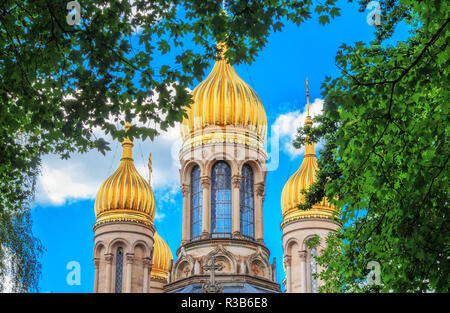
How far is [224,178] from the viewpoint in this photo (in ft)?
127

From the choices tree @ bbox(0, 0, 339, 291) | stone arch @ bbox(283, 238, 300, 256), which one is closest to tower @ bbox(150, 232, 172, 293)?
stone arch @ bbox(283, 238, 300, 256)

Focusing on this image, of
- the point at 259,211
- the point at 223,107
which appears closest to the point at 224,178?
the point at 259,211

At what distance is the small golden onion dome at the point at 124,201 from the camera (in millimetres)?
40938

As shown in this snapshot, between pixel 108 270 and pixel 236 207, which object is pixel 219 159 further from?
pixel 108 270

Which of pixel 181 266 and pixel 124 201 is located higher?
pixel 124 201

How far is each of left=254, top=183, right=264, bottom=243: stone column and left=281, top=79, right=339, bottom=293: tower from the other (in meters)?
1.25

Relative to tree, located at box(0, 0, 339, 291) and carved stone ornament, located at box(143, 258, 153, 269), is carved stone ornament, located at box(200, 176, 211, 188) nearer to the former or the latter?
carved stone ornament, located at box(143, 258, 153, 269)

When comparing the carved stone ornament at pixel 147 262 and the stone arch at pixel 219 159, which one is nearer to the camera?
the stone arch at pixel 219 159

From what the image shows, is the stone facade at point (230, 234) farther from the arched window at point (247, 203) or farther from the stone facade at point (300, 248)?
the stone facade at point (300, 248)

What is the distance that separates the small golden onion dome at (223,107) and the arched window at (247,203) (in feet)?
6.87

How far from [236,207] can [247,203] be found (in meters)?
1.25

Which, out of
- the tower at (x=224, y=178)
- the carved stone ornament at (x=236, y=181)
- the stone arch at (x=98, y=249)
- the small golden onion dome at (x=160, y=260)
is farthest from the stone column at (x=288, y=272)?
the small golden onion dome at (x=160, y=260)

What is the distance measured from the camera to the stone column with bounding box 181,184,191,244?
37.6 metres
